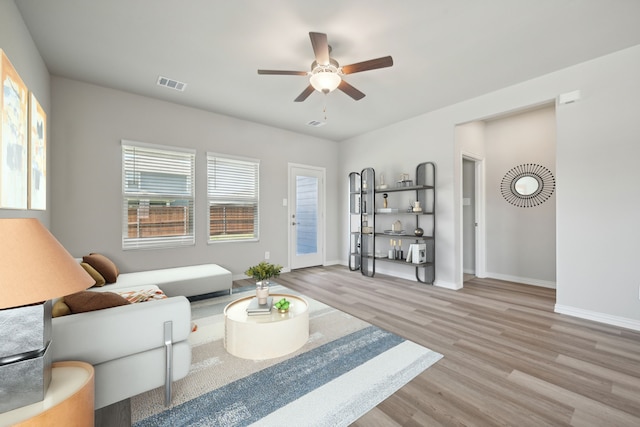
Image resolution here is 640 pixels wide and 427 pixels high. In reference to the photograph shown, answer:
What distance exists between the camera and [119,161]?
3727 millimetres

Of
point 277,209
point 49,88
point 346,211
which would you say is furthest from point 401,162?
point 49,88

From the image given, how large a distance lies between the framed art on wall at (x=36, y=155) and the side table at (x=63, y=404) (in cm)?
184

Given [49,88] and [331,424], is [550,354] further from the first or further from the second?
[49,88]

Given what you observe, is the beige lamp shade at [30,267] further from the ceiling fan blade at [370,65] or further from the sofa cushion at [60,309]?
the ceiling fan blade at [370,65]

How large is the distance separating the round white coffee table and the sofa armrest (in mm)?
547

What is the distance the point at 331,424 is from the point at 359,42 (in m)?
3.04

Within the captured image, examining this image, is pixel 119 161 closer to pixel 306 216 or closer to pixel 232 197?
pixel 232 197

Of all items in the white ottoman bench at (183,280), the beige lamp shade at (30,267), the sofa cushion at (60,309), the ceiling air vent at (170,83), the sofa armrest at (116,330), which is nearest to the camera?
the beige lamp shade at (30,267)

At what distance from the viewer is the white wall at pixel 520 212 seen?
4.27 m

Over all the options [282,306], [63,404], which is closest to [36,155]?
[63,404]

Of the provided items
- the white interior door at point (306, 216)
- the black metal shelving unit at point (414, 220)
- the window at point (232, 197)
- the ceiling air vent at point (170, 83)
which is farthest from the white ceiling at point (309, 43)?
the white interior door at point (306, 216)

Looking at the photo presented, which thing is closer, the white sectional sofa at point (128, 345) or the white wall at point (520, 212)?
the white sectional sofa at point (128, 345)

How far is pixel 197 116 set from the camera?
14.2ft

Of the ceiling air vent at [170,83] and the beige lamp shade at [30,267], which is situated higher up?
the ceiling air vent at [170,83]
